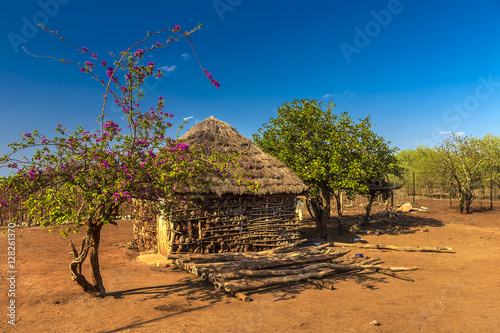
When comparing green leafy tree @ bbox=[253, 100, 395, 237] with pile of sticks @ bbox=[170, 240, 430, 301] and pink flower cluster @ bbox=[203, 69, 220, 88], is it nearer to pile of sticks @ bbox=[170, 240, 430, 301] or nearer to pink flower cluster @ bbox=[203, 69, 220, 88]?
pile of sticks @ bbox=[170, 240, 430, 301]

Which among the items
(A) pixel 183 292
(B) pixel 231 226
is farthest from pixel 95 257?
(B) pixel 231 226

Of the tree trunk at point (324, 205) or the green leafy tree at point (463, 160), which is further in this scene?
the green leafy tree at point (463, 160)

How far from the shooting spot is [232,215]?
36.9 feet

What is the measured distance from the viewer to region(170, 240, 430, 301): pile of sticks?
7699 millimetres

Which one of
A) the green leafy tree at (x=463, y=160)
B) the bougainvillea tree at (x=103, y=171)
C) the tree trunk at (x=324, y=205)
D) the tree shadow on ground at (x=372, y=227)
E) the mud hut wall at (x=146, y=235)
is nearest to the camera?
the bougainvillea tree at (x=103, y=171)

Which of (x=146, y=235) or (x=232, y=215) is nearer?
(x=232, y=215)

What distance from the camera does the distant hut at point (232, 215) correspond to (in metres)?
10.7

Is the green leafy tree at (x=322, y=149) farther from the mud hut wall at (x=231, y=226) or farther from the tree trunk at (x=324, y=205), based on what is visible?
the mud hut wall at (x=231, y=226)

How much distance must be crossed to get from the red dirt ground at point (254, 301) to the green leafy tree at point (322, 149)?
14.0 feet

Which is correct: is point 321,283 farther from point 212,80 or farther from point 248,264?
point 212,80

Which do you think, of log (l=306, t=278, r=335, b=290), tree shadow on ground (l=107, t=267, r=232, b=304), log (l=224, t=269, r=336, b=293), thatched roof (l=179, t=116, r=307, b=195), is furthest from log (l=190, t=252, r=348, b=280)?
thatched roof (l=179, t=116, r=307, b=195)

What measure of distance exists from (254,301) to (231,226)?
4479 millimetres

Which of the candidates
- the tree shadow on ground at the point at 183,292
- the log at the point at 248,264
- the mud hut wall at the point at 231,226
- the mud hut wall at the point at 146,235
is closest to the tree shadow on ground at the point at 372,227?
the mud hut wall at the point at 231,226

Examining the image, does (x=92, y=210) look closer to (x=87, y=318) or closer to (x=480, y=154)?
(x=87, y=318)
